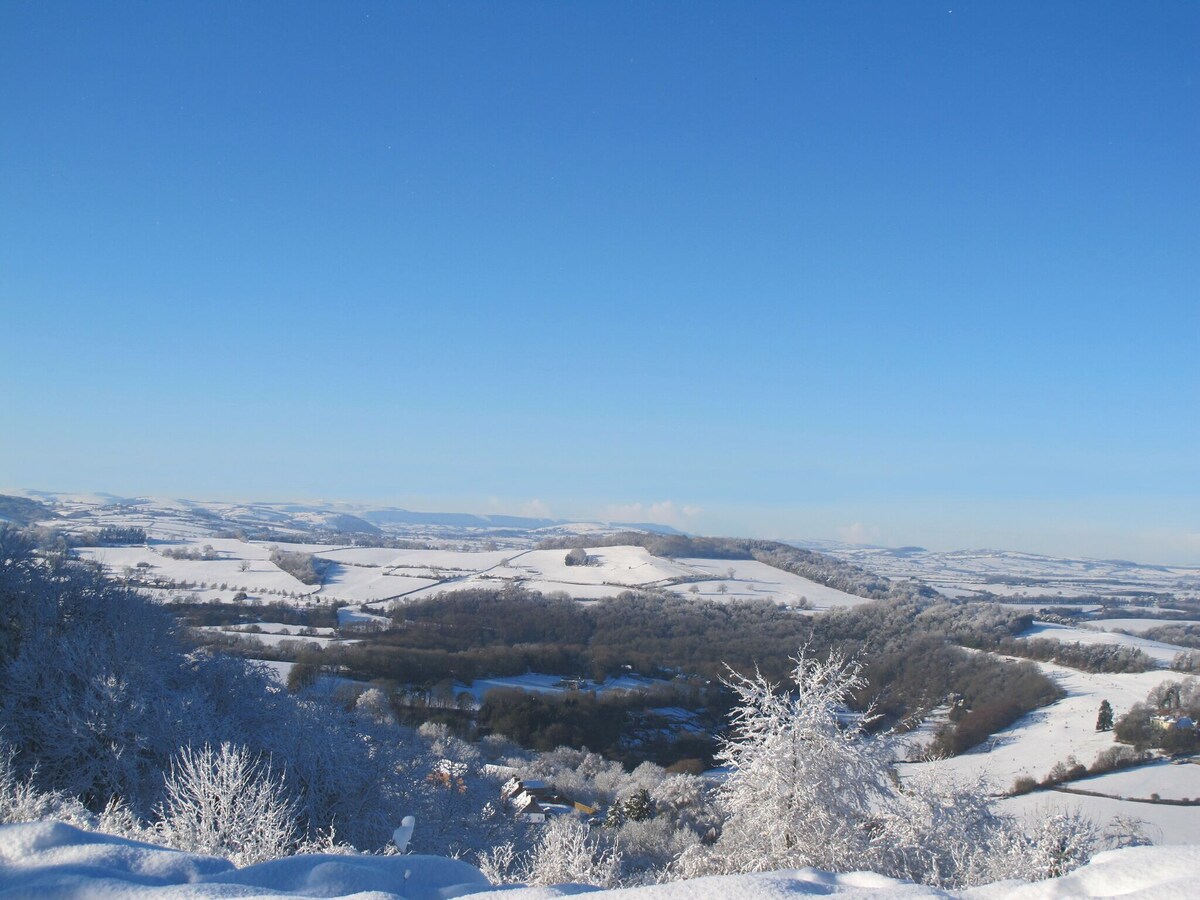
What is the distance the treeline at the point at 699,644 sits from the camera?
39.4 metres

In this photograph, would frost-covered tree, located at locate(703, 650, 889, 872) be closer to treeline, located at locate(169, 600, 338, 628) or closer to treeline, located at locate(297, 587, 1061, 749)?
treeline, located at locate(297, 587, 1061, 749)

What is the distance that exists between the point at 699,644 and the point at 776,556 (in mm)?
32499

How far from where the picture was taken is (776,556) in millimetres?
80312

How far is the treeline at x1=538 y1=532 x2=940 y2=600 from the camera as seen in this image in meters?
67.2

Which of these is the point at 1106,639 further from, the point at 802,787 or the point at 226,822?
the point at 226,822

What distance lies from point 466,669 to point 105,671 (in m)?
27.5

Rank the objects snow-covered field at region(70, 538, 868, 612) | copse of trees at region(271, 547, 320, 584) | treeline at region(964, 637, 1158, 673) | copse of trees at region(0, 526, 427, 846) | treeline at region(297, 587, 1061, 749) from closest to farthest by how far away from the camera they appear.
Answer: copse of trees at region(0, 526, 427, 846)
treeline at region(297, 587, 1061, 749)
treeline at region(964, 637, 1158, 673)
snow-covered field at region(70, 538, 868, 612)
copse of trees at region(271, 547, 320, 584)

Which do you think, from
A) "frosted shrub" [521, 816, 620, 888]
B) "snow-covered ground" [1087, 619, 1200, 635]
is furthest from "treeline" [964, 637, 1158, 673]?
"frosted shrub" [521, 816, 620, 888]

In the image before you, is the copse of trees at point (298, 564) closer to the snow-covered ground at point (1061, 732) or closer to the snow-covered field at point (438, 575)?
the snow-covered field at point (438, 575)

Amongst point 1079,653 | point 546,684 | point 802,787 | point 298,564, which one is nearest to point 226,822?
point 802,787

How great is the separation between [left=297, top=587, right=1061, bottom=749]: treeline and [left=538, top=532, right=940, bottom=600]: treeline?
22.6 ft

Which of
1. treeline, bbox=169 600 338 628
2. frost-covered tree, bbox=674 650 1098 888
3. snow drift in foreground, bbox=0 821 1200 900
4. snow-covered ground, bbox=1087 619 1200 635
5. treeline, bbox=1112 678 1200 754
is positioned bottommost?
treeline, bbox=169 600 338 628

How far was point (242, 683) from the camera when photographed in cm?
2377

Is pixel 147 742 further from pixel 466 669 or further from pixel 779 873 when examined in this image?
pixel 466 669
